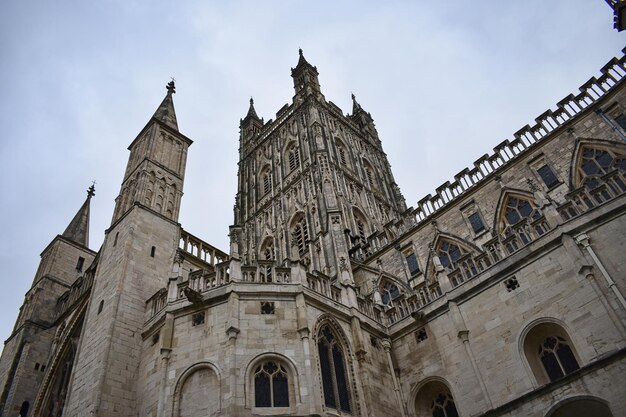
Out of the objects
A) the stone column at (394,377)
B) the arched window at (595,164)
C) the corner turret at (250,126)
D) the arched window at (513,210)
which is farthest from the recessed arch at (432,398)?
the corner turret at (250,126)

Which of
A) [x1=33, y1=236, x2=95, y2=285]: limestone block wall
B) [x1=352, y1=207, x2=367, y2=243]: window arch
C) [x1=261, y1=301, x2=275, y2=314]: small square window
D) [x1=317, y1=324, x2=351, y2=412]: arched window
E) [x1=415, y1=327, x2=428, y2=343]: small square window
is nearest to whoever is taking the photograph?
[x1=317, y1=324, x2=351, y2=412]: arched window

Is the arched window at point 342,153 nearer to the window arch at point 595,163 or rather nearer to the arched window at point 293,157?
the arched window at point 293,157

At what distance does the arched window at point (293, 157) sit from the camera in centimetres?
3794

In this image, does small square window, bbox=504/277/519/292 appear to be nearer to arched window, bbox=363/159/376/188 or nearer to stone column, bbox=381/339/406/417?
stone column, bbox=381/339/406/417

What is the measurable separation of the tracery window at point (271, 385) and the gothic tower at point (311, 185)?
10243 mm

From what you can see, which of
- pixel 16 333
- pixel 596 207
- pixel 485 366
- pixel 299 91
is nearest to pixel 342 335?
pixel 485 366

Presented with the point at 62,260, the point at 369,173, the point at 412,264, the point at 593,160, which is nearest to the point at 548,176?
the point at 593,160

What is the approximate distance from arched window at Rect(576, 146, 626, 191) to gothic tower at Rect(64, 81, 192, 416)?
16278 mm

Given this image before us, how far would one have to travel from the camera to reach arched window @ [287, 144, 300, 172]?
37.9 m

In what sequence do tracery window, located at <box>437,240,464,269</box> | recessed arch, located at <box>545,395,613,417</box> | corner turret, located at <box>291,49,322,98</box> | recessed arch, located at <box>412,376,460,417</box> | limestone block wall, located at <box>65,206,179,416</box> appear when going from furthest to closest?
corner turret, located at <box>291,49,322,98</box> < tracery window, located at <box>437,240,464,269</box> < recessed arch, located at <box>412,376,460,417</box> < limestone block wall, located at <box>65,206,179,416</box> < recessed arch, located at <box>545,395,613,417</box>

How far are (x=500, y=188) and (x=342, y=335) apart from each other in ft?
34.5

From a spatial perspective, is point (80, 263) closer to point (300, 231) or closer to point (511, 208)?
point (300, 231)

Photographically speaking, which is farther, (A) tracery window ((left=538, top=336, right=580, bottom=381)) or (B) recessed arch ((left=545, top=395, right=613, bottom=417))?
(A) tracery window ((left=538, top=336, right=580, bottom=381))

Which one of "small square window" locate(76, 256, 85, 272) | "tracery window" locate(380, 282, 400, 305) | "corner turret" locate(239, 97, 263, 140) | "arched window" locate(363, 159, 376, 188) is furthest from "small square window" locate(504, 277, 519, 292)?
"corner turret" locate(239, 97, 263, 140)
